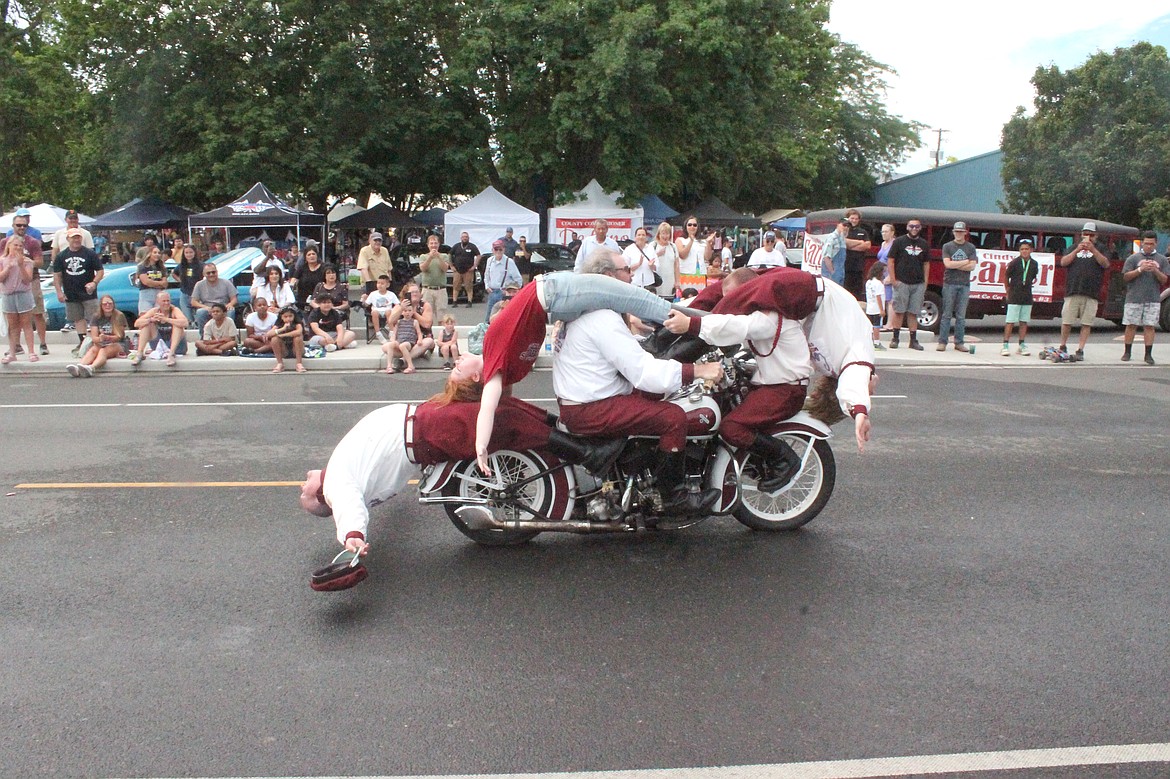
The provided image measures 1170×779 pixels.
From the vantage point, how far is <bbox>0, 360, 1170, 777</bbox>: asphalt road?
3805mm

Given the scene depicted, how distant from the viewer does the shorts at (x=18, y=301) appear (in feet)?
44.4

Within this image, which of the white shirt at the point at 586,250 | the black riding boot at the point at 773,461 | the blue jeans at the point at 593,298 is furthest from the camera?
the black riding boot at the point at 773,461

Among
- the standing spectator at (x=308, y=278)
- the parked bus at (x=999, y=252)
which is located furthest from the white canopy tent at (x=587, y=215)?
the standing spectator at (x=308, y=278)

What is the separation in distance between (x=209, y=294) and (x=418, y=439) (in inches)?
432

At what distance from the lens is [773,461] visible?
6.05 metres

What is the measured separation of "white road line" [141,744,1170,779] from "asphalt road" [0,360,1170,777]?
53mm

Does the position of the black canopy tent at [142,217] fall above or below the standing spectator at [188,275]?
above

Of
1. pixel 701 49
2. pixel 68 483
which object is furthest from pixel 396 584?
pixel 701 49

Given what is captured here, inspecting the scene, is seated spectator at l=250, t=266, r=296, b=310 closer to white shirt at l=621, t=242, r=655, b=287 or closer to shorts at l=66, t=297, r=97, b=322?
shorts at l=66, t=297, r=97, b=322

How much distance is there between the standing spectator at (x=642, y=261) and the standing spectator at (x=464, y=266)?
832cm

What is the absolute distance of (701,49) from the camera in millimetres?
30594

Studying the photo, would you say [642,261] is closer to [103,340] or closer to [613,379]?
[103,340]

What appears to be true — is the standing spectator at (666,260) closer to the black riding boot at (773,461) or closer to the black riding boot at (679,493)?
the black riding boot at (773,461)

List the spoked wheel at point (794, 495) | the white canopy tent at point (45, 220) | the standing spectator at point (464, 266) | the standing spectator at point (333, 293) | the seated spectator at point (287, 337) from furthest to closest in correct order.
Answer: the white canopy tent at point (45, 220) → the standing spectator at point (464, 266) → the standing spectator at point (333, 293) → the seated spectator at point (287, 337) → the spoked wheel at point (794, 495)
